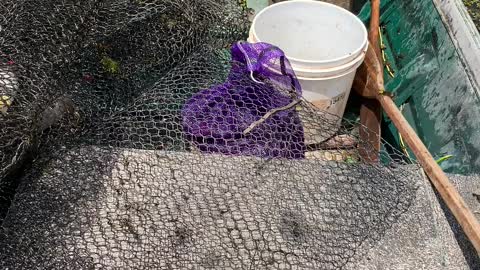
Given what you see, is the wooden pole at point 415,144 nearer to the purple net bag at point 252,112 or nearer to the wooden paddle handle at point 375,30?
the wooden paddle handle at point 375,30

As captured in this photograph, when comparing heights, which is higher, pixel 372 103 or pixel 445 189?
pixel 445 189

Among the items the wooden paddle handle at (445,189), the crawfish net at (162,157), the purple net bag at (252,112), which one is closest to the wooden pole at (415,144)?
the wooden paddle handle at (445,189)

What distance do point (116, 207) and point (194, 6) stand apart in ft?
3.83

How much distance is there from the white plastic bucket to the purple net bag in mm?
171

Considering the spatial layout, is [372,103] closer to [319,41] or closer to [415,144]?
[319,41]

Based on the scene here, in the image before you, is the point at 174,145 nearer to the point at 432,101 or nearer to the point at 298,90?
the point at 298,90

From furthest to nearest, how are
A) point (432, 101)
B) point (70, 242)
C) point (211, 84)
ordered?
point (432, 101)
point (211, 84)
point (70, 242)

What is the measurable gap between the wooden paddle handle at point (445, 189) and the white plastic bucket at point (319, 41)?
0.38 meters

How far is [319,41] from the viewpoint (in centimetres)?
296

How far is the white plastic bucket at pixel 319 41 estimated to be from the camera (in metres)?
2.52

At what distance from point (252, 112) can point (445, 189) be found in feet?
2.86

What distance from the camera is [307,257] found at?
1854mm

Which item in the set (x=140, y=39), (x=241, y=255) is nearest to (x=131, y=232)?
(x=241, y=255)

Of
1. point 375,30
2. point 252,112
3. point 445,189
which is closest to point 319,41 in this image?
point 375,30
